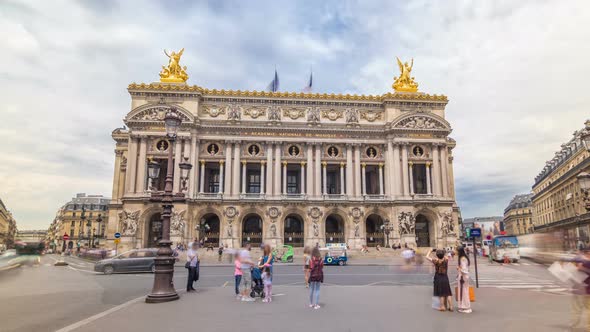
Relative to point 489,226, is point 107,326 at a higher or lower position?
lower

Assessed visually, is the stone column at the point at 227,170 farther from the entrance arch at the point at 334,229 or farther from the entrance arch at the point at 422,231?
the entrance arch at the point at 422,231

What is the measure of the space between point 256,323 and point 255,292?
496 centimetres

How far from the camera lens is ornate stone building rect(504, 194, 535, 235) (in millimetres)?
101025

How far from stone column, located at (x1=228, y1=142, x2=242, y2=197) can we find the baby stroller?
34314 mm

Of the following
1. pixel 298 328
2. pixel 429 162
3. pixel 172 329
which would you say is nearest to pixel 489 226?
pixel 298 328

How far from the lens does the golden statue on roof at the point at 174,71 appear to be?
5072cm

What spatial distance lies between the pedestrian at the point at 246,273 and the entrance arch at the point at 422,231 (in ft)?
135

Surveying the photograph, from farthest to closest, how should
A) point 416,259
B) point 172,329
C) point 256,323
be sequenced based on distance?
point 416,259, point 256,323, point 172,329

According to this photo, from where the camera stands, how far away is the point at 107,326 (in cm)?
930

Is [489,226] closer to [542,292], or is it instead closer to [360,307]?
[542,292]

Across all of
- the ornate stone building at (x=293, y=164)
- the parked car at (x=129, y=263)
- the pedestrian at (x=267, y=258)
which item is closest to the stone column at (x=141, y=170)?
the ornate stone building at (x=293, y=164)

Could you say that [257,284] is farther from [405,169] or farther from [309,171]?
[405,169]

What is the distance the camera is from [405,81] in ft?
179

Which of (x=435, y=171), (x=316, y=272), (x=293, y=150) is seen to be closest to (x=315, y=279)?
(x=316, y=272)
